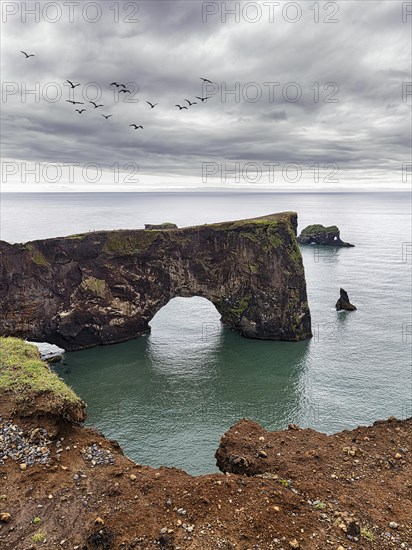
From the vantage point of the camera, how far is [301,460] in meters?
22.2

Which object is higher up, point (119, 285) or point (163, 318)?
point (119, 285)

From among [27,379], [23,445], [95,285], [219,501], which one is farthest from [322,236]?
[23,445]

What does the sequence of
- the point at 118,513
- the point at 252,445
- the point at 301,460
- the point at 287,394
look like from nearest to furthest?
the point at 118,513, the point at 301,460, the point at 252,445, the point at 287,394

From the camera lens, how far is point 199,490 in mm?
18844

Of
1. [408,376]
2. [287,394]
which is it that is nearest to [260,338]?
[287,394]

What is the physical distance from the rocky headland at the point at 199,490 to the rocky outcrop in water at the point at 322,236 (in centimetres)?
13613

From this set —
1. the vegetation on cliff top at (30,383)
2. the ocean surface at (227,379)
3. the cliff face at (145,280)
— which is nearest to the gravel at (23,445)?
the vegetation on cliff top at (30,383)

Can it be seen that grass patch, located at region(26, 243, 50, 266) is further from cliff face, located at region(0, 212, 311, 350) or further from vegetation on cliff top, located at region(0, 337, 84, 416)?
vegetation on cliff top, located at region(0, 337, 84, 416)

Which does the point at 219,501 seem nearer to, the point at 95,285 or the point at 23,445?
the point at 23,445

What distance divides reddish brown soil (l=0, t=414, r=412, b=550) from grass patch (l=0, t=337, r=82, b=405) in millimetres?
1947

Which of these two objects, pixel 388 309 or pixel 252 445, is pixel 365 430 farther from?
pixel 388 309

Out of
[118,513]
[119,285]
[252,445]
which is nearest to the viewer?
[118,513]

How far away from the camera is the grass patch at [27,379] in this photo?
24422 millimetres

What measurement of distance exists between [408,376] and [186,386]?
84.5ft
